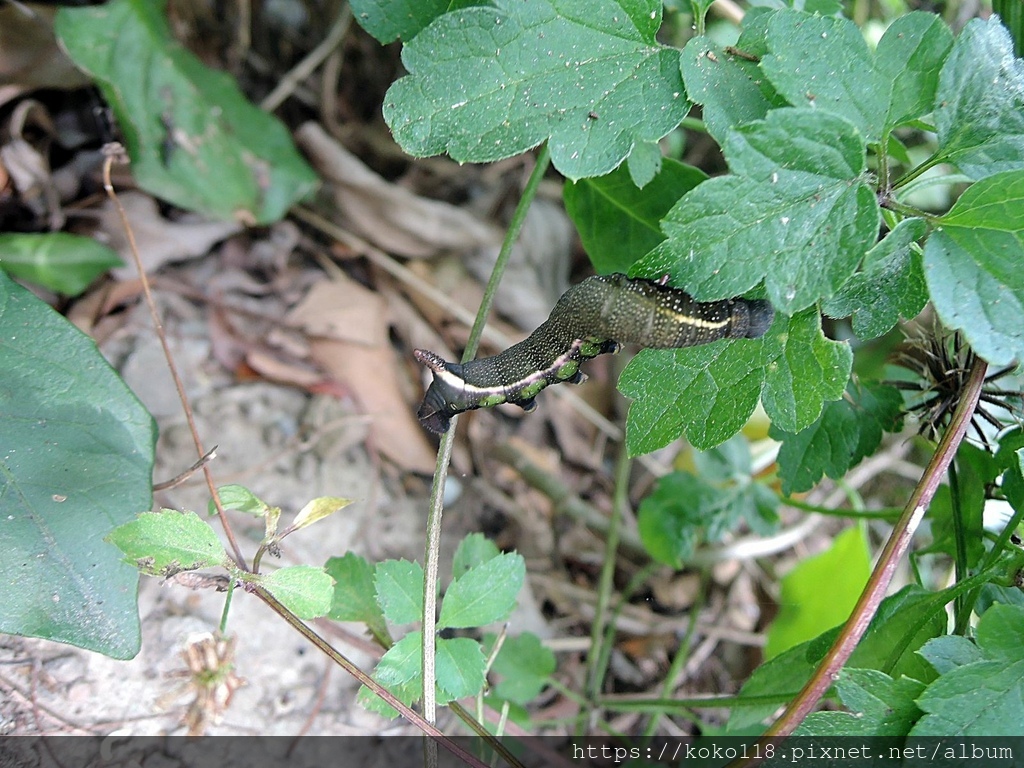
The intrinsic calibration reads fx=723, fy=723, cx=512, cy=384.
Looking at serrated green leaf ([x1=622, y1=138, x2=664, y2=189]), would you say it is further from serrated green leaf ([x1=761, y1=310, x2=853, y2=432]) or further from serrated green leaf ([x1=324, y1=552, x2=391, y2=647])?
serrated green leaf ([x1=324, y1=552, x2=391, y2=647])

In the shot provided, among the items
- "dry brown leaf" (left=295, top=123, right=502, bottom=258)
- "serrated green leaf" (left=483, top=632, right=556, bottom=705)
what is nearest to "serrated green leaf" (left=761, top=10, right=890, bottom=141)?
"serrated green leaf" (left=483, top=632, right=556, bottom=705)

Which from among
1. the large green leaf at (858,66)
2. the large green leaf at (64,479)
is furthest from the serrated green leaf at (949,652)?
the large green leaf at (64,479)

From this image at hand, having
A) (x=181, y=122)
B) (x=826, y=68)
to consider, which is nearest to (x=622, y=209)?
(x=826, y=68)

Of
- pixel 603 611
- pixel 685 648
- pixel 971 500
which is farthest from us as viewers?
pixel 685 648

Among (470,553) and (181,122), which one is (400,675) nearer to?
(470,553)

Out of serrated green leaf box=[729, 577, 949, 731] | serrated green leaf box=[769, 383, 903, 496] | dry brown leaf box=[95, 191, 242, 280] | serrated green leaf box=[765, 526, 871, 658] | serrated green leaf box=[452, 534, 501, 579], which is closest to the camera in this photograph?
serrated green leaf box=[729, 577, 949, 731]

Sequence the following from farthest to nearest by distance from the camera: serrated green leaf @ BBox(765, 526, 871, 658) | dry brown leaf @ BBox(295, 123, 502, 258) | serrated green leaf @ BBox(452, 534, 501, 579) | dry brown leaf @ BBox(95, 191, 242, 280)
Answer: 1. dry brown leaf @ BBox(295, 123, 502, 258)
2. serrated green leaf @ BBox(765, 526, 871, 658)
3. dry brown leaf @ BBox(95, 191, 242, 280)
4. serrated green leaf @ BBox(452, 534, 501, 579)
